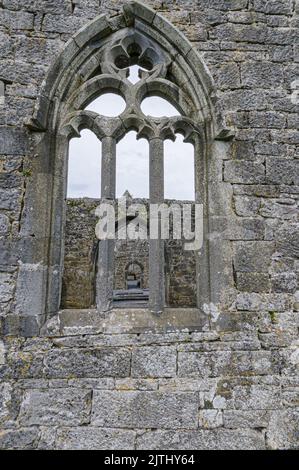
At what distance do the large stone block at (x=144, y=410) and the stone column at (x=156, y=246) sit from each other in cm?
67

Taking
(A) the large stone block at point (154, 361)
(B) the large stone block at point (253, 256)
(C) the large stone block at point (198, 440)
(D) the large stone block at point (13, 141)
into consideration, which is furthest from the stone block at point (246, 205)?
(D) the large stone block at point (13, 141)

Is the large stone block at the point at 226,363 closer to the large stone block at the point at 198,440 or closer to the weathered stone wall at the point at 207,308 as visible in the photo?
the weathered stone wall at the point at 207,308

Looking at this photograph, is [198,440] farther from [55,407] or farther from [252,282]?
[252,282]

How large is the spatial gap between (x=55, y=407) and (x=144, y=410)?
67cm

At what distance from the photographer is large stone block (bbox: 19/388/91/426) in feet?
8.73

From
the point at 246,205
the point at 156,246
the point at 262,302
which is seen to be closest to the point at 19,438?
the point at 156,246

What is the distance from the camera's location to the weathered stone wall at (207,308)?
2678 millimetres

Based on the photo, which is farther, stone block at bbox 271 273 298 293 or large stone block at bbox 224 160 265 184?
large stone block at bbox 224 160 265 184

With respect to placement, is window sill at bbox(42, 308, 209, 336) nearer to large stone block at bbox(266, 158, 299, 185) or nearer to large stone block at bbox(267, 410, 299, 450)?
large stone block at bbox(267, 410, 299, 450)

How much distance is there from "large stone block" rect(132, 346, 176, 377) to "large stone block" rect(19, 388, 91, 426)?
428 mm

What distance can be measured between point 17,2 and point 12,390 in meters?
3.40

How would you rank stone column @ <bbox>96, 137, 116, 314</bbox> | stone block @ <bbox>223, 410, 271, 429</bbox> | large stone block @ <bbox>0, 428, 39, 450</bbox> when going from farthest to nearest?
1. stone column @ <bbox>96, 137, 116, 314</bbox>
2. stone block @ <bbox>223, 410, 271, 429</bbox>
3. large stone block @ <bbox>0, 428, 39, 450</bbox>

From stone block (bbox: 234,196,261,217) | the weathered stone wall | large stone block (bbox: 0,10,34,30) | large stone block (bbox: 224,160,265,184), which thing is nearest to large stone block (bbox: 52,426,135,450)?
the weathered stone wall

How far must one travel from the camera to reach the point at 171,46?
3.33 metres
